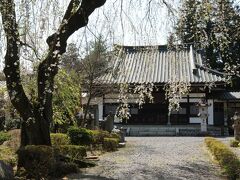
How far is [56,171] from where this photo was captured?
9.83 metres

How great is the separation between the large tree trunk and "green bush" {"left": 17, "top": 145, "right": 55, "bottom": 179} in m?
0.87

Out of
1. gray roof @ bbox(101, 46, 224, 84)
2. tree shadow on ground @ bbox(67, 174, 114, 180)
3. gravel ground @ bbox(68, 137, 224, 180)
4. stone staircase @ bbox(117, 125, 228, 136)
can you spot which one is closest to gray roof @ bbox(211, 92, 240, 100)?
gray roof @ bbox(101, 46, 224, 84)

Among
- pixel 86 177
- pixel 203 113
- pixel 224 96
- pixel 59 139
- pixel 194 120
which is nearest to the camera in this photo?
pixel 86 177

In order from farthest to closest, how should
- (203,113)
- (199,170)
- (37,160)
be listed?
1. (203,113)
2. (199,170)
3. (37,160)

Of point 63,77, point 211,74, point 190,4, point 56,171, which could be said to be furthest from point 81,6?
point 211,74

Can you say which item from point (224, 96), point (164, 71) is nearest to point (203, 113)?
point (224, 96)

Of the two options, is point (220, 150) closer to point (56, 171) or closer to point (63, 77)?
point (56, 171)

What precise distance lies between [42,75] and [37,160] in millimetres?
2276

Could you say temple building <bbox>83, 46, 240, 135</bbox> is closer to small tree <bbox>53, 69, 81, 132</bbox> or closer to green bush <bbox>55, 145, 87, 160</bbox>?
small tree <bbox>53, 69, 81, 132</bbox>

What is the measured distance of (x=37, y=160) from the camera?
942 cm

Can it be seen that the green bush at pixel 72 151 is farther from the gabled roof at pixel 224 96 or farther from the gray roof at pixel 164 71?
the gabled roof at pixel 224 96

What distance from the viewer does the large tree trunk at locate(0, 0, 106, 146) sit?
9.69 metres

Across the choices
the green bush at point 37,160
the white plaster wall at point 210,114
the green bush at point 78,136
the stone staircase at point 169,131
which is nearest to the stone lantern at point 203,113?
the stone staircase at point 169,131

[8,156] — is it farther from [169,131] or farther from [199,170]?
[169,131]
